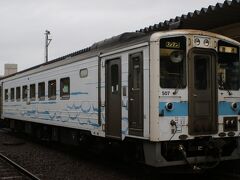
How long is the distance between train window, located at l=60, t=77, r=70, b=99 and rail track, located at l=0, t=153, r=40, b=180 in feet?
7.81

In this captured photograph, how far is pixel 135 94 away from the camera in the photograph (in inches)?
347

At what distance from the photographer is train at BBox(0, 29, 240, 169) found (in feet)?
27.2

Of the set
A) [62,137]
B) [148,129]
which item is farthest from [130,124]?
[62,137]

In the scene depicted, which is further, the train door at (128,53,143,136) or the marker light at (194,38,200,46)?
the marker light at (194,38,200,46)

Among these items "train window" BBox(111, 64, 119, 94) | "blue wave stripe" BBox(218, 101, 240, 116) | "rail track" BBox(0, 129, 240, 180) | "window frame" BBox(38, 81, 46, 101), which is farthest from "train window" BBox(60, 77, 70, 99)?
"blue wave stripe" BBox(218, 101, 240, 116)

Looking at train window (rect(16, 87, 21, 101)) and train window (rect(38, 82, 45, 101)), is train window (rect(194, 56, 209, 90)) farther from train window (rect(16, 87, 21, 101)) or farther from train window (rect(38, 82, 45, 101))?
train window (rect(16, 87, 21, 101))

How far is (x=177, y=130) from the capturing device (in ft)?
27.3

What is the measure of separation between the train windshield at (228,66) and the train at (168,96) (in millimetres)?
21

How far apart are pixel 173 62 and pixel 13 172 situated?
5.18 metres

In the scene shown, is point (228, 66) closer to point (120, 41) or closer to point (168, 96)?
point (168, 96)

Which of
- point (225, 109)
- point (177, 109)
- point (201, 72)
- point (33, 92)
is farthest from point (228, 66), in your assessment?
point (33, 92)

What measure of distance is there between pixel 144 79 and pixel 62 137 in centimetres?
586

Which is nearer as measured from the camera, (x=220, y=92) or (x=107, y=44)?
(x=220, y=92)

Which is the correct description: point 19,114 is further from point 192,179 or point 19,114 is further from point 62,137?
point 192,179
